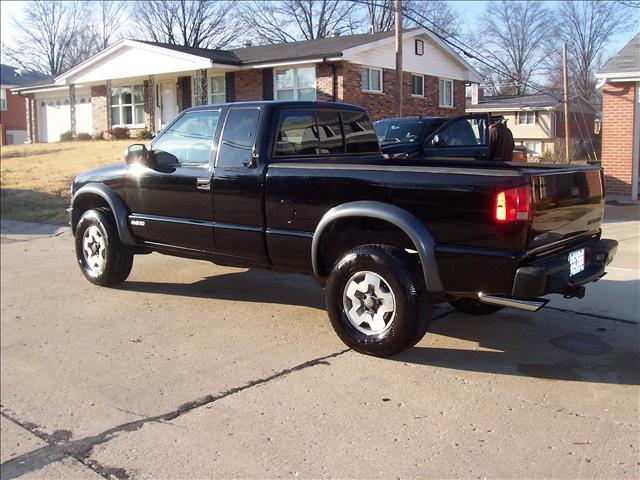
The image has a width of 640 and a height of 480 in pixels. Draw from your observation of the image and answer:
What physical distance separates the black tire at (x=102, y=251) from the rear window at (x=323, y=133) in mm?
2313

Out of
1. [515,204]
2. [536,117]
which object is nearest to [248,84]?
[515,204]

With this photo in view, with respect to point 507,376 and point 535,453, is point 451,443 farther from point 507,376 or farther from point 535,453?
point 507,376

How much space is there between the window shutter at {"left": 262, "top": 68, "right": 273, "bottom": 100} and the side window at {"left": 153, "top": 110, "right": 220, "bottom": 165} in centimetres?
1809

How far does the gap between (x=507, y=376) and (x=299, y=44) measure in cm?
2333

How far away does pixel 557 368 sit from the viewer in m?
4.56

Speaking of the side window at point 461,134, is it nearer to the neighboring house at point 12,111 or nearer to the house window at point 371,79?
the house window at point 371,79

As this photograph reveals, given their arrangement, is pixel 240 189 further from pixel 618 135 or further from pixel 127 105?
pixel 127 105

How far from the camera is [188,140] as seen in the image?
6.12 metres

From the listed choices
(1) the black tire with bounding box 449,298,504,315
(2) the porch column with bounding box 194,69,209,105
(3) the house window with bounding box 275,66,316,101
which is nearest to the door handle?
(1) the black tire with bounding box 449,298,504,315

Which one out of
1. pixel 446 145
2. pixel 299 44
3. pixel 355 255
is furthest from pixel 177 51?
pixel 355 255

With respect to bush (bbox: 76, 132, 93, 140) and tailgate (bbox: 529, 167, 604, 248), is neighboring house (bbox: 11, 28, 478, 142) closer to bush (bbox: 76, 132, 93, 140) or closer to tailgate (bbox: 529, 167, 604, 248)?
bush (bbox: 76, 132, 93, 140)

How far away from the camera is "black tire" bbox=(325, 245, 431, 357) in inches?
176

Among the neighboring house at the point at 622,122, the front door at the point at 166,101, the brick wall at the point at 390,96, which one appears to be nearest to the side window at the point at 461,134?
the neighboring house at the point at 622,122

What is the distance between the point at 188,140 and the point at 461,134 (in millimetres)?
6749
